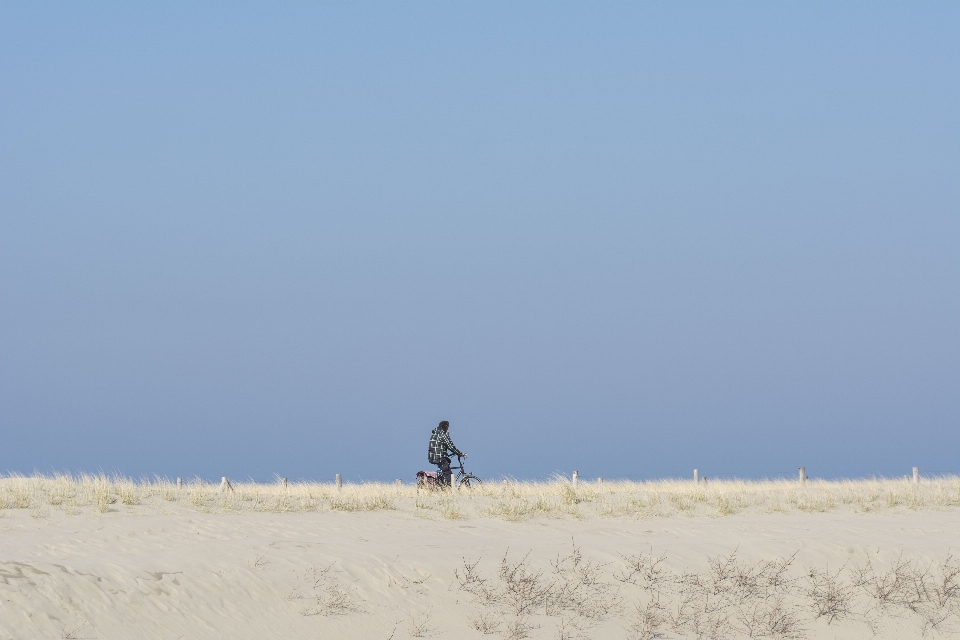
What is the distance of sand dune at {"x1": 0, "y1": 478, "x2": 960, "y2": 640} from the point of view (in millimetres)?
11453

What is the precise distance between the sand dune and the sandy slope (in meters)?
0.03

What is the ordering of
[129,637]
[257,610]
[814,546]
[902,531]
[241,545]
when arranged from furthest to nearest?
[902,531]
[814,546]
[241,545]
[257,610]
[129,637]

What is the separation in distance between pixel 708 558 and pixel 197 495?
10476mm

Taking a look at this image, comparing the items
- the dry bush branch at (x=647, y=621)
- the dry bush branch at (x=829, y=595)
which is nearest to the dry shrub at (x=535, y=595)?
the dry bush branch at (x=647, y=621)

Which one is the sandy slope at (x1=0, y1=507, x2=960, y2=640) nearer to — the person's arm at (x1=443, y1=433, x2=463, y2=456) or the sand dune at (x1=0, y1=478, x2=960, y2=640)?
the sand dune at (x1=0, y1=478, x2=960, y2=640)

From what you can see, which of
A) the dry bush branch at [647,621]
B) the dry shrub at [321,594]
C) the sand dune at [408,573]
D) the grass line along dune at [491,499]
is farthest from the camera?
the grass line along dune at [491,499]

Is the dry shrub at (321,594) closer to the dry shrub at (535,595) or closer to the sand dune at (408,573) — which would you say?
the sand dune at (408,573)

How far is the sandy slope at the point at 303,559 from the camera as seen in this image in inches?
442

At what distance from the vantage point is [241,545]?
14.3 m

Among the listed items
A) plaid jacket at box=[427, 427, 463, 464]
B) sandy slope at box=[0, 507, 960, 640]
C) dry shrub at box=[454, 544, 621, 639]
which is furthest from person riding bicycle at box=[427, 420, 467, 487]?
dry shrub at box=[454, 544, 621, 639]

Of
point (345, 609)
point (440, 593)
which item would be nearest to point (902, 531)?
point (440, 593)

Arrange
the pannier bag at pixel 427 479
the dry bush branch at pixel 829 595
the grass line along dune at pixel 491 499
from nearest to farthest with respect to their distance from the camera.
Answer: the dry bush branch at pixel 829 595 < the grass line along dune at pixel 491 499 < the pannier bag at pixel 427 479

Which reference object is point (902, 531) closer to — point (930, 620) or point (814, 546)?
point (814, 546)

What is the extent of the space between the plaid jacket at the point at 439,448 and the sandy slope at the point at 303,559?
4363 mm
